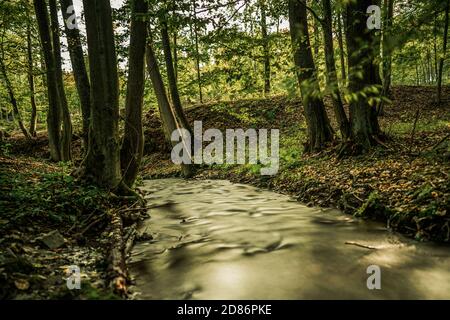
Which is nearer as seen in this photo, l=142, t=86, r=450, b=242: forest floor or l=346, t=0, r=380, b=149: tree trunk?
l=142, t=86, r=450, b=242: forest floor

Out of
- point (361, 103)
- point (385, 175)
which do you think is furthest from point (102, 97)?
point (361, 103)

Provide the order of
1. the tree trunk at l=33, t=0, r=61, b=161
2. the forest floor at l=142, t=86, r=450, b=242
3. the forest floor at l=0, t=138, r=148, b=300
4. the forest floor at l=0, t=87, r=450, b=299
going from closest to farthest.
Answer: the forest floor at l=0, t=138, r=148, b=300 < the forest floor at l=0, t=87, r=450, b=299 < the forest floor at l=142, t=86, r=450, b=242 < the tree trunk at l=33, t=0, r=61, b=161

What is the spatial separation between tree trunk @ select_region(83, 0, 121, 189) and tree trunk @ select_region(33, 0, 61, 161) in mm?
7378

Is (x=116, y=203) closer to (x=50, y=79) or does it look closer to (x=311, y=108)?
(x=311, y=108)

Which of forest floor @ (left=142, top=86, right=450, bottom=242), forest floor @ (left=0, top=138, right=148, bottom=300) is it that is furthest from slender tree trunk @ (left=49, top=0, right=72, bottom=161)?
forest floor @ (left=0, top=138, right=148, bottom=300)

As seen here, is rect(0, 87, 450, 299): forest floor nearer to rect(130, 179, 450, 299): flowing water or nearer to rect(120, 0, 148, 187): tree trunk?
rect(130, 179, 450, 299): flowing water

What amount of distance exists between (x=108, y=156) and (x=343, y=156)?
614 cm

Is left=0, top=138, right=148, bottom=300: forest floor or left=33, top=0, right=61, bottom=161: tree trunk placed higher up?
left=33, top=0, right=61, bottom=161: tree trunk

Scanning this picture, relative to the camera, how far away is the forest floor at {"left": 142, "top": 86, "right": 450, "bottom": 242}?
553 centimetres

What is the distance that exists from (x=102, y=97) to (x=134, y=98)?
3.29 ft

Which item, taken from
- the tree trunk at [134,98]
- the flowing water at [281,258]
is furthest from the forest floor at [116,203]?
the tree trunk at [134,98]

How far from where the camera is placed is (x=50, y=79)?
13.8 meters

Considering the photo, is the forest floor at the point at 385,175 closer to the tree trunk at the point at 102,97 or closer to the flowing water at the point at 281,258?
the flowing water at the point at 281,258

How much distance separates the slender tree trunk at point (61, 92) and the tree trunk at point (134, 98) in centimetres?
667
